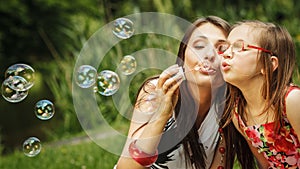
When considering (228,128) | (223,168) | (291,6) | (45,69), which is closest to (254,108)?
(228,128)

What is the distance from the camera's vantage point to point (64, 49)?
9391 millimetres

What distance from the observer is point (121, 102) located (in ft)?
18.3

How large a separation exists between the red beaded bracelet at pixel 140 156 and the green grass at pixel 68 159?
1633mm

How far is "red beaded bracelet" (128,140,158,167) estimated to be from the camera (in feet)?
8.75

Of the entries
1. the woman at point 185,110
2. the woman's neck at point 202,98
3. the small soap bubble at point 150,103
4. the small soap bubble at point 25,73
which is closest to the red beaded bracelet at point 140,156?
the woman at point 185,110

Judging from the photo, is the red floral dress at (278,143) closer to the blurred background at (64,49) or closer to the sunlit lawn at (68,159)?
Result: the blurred background at (64,49)

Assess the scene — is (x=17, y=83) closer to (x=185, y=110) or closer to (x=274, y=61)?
(x=185, y=110)

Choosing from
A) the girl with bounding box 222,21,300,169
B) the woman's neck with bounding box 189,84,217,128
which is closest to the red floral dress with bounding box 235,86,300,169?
the girl with bounding box 222,21,300,169

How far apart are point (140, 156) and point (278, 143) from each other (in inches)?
23.9

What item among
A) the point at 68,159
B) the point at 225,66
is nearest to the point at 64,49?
the point at 68,159

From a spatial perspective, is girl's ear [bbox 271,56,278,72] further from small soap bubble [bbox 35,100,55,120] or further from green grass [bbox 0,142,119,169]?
green grass [bbox 0,142,119,169]

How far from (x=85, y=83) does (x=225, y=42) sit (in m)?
0.88

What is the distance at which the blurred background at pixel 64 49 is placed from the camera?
211 inches

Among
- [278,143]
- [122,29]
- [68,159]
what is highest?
[122,29]
